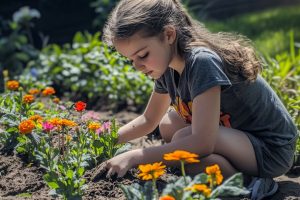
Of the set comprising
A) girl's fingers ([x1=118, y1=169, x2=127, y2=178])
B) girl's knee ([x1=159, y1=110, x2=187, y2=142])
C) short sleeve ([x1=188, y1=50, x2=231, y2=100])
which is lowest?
girl's fingers ([x1=118, y1=169, x2=127, y2=178])

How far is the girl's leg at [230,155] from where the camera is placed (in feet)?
9.63

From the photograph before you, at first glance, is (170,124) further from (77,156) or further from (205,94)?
(77,156)

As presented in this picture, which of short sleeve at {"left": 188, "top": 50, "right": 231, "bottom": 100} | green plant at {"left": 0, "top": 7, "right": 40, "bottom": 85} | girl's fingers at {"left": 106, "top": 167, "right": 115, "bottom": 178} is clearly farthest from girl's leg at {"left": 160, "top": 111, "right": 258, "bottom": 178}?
green plant at {"left": 0, "top": 7, "right": 40, "bottom": 85}

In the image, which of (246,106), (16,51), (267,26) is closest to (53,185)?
(246,106)

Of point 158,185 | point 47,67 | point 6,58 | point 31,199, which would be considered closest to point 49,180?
point 31,199

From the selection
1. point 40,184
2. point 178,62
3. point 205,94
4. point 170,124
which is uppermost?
point 178,62

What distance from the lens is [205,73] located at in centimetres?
280

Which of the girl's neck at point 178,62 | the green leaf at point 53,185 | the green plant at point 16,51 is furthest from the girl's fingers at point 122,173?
the green plant at point 16,51

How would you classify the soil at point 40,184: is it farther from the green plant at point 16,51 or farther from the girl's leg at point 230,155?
the green plant at point 16,51

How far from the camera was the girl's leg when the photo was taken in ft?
9.63

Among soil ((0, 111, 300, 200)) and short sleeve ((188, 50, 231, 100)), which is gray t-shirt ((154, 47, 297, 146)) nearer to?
short sleeve ((188, 50, 231, 100))

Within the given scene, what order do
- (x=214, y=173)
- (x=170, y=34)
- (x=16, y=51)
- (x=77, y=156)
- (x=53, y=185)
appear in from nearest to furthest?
(x=214, y=173)
(x=53, y=185)
(x=77, y=156)
(x=170, y=34)
(x=16, y=51)

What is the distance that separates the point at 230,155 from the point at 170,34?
24.4 inches

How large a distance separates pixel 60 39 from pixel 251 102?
3999 mm
